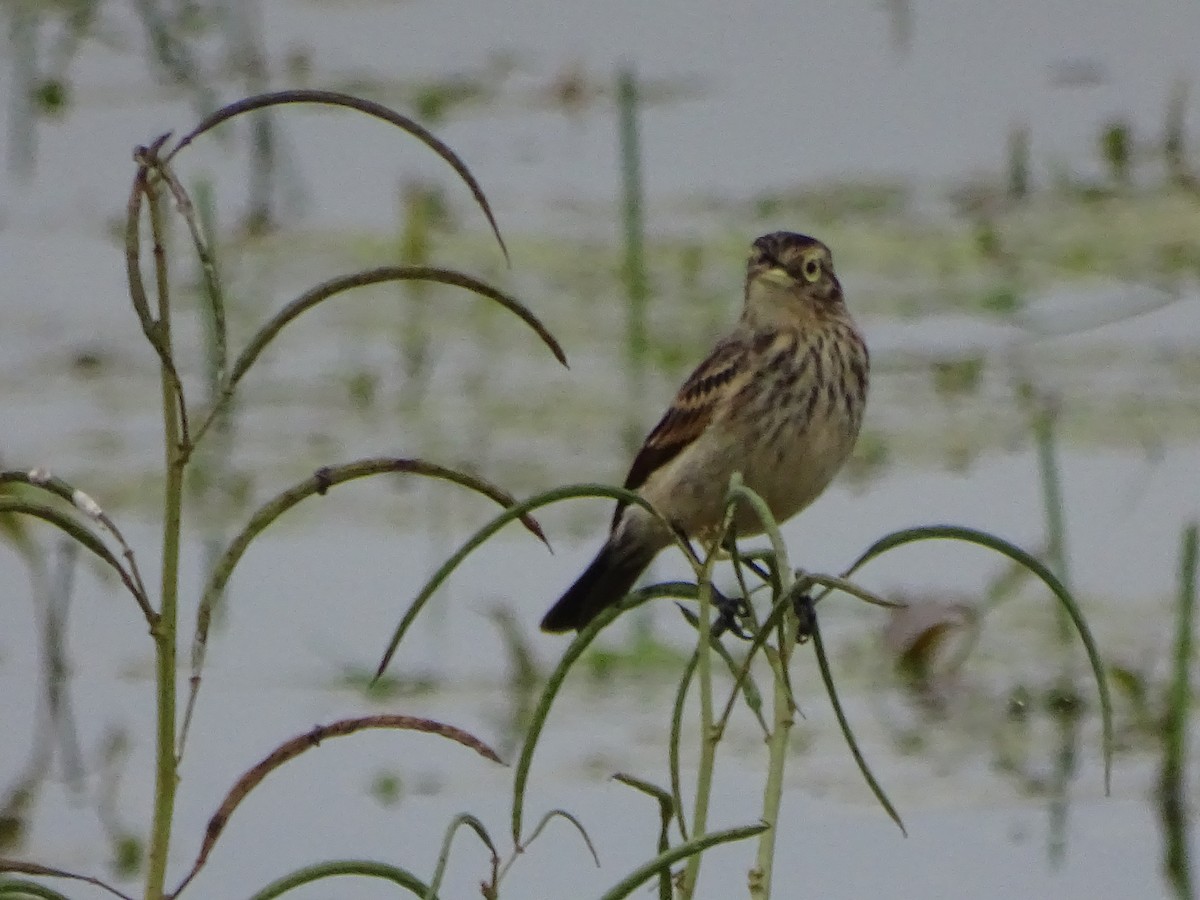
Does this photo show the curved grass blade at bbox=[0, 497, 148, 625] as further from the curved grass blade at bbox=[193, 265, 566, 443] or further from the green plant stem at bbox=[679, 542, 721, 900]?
the green plant stem at bbox=[679, 542, 721, 900]

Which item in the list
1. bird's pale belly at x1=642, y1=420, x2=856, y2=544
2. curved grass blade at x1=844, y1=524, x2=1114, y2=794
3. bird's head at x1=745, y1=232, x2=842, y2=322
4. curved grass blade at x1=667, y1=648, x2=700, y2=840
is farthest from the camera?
bird's head at x1=745, y1=232, x2=842, y2=322

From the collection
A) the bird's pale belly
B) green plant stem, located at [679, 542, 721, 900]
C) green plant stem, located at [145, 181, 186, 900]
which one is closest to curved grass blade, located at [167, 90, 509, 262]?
green plant stem, located at [145, 181, 186, 900]

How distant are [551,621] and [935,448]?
9.24ft

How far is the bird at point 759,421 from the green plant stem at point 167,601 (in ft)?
7.54

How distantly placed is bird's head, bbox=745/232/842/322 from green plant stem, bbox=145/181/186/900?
3068 mm

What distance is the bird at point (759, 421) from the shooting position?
432cm

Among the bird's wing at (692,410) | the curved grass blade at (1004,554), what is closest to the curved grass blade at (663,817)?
the curved grass blade at (1004,554)

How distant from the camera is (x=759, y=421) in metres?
4.40

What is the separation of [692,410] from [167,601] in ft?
9.82

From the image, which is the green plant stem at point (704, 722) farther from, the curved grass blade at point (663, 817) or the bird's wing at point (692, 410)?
the bird's wing at point (692, 410)

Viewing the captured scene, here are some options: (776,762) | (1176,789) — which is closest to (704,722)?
(776,762)

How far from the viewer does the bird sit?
432 cm

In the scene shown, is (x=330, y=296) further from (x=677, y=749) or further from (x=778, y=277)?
(x=778, y=277)

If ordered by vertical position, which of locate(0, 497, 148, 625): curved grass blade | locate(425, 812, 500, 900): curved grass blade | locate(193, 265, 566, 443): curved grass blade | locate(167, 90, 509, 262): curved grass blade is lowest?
locate(425, 812, 500, 900): curved grass blade
